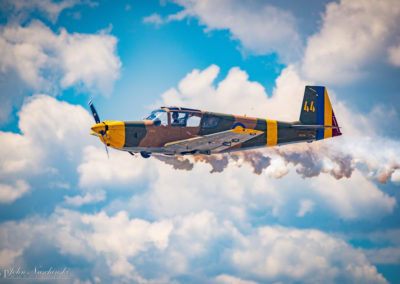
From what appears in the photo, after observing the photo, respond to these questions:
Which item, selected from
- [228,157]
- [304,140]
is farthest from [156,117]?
[304,140]

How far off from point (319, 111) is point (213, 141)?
10.0 metres

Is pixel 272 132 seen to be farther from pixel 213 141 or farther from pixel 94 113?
pixel 94 113

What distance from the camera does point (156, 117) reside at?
3359 centimetres

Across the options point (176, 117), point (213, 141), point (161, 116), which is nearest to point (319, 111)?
point (213, 141)

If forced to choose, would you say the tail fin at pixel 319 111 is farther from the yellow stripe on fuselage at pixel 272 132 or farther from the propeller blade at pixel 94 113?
the propeller blade at pixel 94 113

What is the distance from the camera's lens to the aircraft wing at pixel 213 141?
3269cm

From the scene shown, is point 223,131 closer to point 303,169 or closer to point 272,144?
point 272,144

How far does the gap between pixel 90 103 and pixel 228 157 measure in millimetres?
10280

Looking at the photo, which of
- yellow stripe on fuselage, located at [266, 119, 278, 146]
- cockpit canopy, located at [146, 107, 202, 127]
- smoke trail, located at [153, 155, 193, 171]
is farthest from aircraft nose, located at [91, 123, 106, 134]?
yellow stripe on fuselage, located at [266, 119, 278, 146]

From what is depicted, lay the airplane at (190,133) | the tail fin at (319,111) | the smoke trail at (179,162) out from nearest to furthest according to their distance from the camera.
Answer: the airplane at (190,133), the smoke trail at (179,162), the tail fin at (319,111)

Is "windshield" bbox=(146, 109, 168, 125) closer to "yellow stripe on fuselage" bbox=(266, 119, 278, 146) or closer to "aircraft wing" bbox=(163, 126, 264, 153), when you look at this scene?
"aircraft wing" bbox=(163, 126, 264, 153)

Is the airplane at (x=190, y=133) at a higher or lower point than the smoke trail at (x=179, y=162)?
higher

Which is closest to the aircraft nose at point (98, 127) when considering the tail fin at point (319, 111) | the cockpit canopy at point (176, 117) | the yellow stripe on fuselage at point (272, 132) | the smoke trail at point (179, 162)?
the cockpit canopy at point (176, 117)

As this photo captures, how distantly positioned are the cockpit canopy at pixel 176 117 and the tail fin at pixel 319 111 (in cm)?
891
